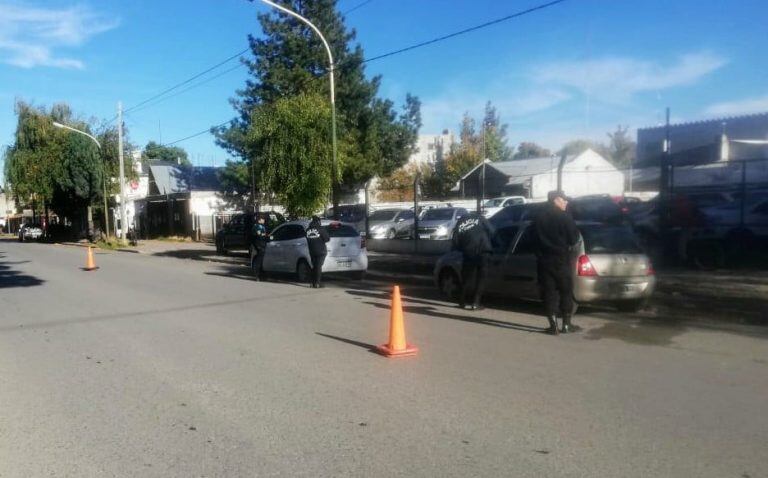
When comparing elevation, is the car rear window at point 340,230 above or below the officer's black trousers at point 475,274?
above

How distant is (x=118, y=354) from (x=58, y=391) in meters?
1.67

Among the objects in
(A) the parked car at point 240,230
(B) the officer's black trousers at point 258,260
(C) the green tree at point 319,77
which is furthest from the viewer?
(C) the green tree at point 319,77

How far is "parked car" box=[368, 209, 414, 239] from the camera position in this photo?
2833 centimetres

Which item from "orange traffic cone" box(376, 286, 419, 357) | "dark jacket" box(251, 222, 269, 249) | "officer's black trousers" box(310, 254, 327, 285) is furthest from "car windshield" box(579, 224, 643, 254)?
"dark jacket" box(251, 222, 269, 249)

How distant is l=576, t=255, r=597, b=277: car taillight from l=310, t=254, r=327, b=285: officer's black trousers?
6.43m

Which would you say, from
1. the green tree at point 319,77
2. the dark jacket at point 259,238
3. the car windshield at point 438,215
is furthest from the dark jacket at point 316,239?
the green tree at point 319,77

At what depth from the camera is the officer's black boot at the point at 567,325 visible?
8.97m

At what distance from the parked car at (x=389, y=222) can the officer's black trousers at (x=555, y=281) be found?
19.1 metres

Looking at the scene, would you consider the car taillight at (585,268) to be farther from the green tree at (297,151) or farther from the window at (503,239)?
the green tree at (297,151)

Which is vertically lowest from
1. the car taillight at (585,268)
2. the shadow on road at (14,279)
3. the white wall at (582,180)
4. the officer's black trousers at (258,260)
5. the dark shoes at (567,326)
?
the shadow on road at (14,279)

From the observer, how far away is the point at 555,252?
28.2 ft

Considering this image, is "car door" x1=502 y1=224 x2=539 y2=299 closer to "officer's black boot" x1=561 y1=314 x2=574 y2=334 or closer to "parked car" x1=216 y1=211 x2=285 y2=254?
"officer's black boot" x1=561 y1=314 x2=574 y2=334

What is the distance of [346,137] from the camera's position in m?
35.7

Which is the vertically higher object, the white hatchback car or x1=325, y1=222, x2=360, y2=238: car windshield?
x1=325, y1=222, x2=360, y2=238: car windshield
